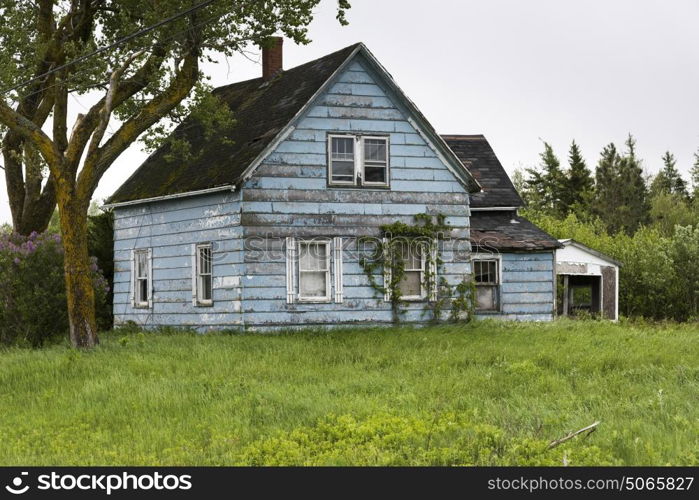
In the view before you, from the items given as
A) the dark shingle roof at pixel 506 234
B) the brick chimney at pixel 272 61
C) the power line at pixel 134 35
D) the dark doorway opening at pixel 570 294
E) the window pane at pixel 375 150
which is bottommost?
the dark doorway opening at pixel 570 294

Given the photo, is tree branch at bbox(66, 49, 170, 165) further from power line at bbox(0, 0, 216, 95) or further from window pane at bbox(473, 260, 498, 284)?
window pane at bbox(473, 260, 498, 284)

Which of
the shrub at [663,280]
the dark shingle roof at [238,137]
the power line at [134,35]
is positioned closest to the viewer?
the power line at [134,35]

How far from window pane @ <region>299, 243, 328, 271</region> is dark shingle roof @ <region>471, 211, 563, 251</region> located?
4.94 m

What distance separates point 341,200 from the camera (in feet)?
79.6

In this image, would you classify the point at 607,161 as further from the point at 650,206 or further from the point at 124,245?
the point at 124,245

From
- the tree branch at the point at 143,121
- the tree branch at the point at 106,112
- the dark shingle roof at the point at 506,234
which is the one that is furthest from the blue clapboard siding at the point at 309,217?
the tree branch at the point at 106,112

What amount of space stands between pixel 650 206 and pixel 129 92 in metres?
56.9

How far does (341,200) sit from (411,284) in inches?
108

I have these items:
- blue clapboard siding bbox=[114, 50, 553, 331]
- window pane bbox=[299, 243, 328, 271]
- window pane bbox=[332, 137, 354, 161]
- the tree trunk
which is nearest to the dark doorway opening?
blue clapboard siding bbox=[114, 50, 553, 331]

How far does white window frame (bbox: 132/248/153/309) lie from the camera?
27.0 meters

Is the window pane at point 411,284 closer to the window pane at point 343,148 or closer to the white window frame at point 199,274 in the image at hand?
the window pane at point 343,148

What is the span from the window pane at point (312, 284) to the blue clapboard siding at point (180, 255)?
151 centimetres

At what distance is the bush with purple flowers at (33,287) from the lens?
23.5 meters

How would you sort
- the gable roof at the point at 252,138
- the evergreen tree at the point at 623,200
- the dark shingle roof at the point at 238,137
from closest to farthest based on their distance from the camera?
the gable roof at the point at 252,138
the dark shingle roof at the point at 238,137
the evergreen tree at the point at 623,200
